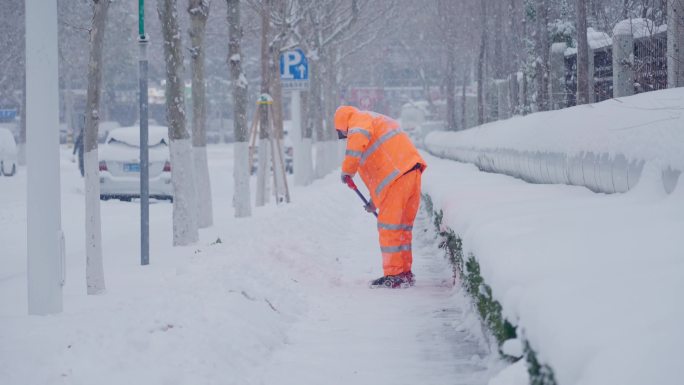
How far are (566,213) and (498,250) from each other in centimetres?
125

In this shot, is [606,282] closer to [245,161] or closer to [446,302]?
[446,302]

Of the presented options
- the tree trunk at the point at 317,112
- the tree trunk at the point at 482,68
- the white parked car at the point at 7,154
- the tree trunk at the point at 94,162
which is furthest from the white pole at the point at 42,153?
the white parked car at the point at 7,154

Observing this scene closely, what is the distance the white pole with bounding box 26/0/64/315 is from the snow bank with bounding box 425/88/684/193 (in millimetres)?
4346

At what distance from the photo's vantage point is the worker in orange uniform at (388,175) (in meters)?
10.2

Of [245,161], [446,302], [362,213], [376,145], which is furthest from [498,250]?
[362,213]

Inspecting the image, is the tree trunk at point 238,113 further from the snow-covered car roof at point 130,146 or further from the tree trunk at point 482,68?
the tree trunk at point 482,68

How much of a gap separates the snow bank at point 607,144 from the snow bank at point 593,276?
115 mm

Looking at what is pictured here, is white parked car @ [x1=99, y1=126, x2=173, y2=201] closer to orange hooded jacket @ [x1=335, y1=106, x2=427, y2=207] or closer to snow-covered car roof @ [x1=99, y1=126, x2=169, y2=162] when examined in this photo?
snow-covered car roof @ [x1=99, y1=126, x2=169, y2=162]

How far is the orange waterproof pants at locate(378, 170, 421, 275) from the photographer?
10.2 m

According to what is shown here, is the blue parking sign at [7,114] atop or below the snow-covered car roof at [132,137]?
atop

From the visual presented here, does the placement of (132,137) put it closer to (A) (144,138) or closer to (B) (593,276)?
(A) (144,138)

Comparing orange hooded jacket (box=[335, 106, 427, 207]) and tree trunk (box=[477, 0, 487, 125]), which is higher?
tree trunk (box=[477, 0, 487, 125])

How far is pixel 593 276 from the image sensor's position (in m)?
4.24

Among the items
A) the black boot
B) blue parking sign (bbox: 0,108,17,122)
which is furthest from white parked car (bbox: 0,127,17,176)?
the black boot
